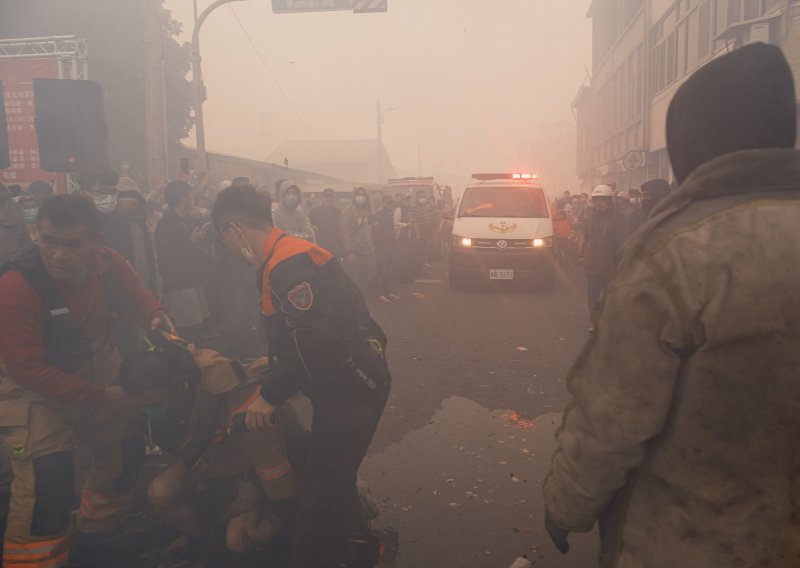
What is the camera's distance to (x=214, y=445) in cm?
339

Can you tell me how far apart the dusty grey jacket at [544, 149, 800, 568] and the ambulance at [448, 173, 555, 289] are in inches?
422

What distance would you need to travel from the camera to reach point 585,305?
1107cm

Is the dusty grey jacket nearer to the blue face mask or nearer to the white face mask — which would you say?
the blue face mask

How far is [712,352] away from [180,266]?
19.9 feet

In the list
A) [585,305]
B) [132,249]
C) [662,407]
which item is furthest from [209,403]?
[585,305]

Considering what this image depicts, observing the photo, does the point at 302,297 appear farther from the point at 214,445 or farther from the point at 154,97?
the point at 154,97

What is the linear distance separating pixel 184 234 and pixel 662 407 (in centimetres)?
608

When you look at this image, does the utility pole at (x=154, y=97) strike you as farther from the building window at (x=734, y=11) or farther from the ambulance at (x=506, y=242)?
the building window at (x=734, y=11)

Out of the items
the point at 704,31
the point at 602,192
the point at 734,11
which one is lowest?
the point at 602,192

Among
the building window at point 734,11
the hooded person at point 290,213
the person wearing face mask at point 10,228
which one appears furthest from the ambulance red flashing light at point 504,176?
the building window at point 734,11

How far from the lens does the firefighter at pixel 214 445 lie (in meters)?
3.33

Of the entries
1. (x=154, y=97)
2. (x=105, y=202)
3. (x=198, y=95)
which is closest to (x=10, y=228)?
(x=105, y=202)

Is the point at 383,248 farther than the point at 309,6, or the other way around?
the point at 309,6

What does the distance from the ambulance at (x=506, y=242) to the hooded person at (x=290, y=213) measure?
143 inches
